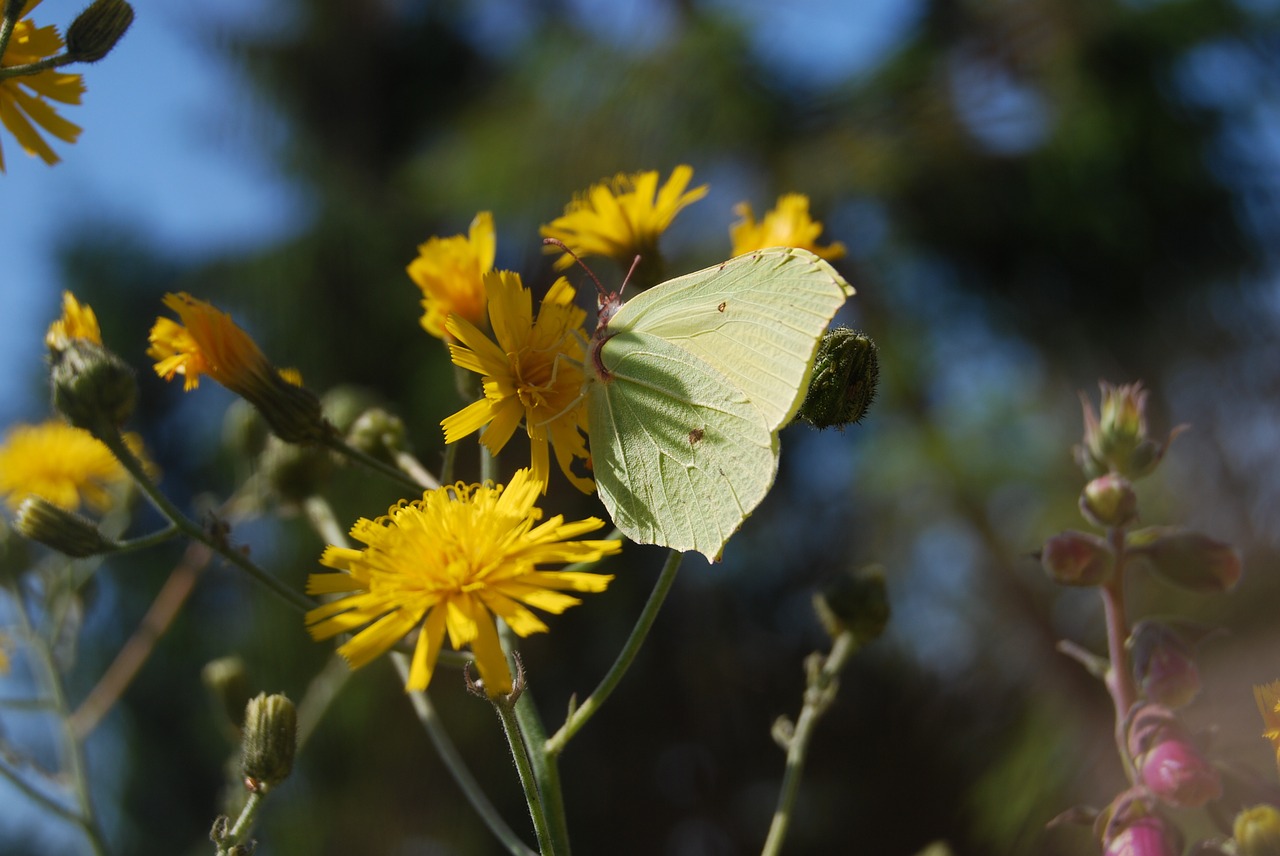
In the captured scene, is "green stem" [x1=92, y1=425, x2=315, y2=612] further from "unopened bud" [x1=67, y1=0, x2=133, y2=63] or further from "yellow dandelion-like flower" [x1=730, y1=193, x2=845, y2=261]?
"yellow dandelion-like flower" [x1=730, y1=193, x2=845, y2=261]

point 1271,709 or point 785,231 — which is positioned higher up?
point 785,231

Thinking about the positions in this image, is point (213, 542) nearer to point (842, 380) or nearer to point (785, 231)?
point (842, 380)

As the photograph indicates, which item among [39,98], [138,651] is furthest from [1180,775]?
[138,651]

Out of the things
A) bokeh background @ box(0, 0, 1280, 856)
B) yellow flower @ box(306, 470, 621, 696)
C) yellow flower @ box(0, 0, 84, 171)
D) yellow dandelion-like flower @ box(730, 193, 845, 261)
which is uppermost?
yellow flower @ box(0, 0, 84, 171)

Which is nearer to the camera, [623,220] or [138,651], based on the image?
[623,220]

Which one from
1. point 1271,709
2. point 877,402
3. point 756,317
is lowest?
point 877,402

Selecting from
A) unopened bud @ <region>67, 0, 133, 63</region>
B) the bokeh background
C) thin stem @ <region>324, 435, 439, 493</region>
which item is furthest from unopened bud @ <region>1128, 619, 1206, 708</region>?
the bokeh background

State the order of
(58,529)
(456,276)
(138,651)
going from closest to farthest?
(58,529), (456,276), (138,651)
